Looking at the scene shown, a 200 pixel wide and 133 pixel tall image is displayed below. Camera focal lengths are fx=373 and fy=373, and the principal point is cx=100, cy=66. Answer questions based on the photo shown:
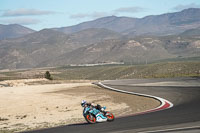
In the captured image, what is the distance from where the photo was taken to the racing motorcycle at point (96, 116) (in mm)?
17594

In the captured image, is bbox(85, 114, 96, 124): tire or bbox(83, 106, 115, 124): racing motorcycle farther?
bbox(85, 114, 96, 124): tire

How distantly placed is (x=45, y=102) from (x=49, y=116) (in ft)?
31.0

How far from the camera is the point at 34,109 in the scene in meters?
30.3

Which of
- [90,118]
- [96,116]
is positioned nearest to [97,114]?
[96,116]

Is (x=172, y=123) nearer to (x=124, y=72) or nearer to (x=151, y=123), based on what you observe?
(x=151, y=123)

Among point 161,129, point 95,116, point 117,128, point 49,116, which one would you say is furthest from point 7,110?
point 161,129

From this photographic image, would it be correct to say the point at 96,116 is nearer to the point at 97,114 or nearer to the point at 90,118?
the point at 97,114

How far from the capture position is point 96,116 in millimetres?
17641

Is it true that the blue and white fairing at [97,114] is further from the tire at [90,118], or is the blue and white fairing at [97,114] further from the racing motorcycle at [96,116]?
the tire at [90,118]

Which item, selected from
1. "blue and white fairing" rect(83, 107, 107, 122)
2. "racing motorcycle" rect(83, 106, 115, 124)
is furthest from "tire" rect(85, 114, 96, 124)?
"blue and white fairing" rect(83, 107, 107, 122)

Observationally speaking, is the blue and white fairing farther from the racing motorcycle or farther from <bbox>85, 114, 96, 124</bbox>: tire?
<bbox>85, 114, 96, 124</bbox>: tire

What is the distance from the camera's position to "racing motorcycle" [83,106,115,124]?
17.6 meters

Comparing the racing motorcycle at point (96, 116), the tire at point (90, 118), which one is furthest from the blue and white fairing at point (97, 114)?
the tire at point (90, 118)

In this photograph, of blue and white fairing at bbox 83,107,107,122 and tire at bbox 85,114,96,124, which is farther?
tire at bbox 85,114,96,124
